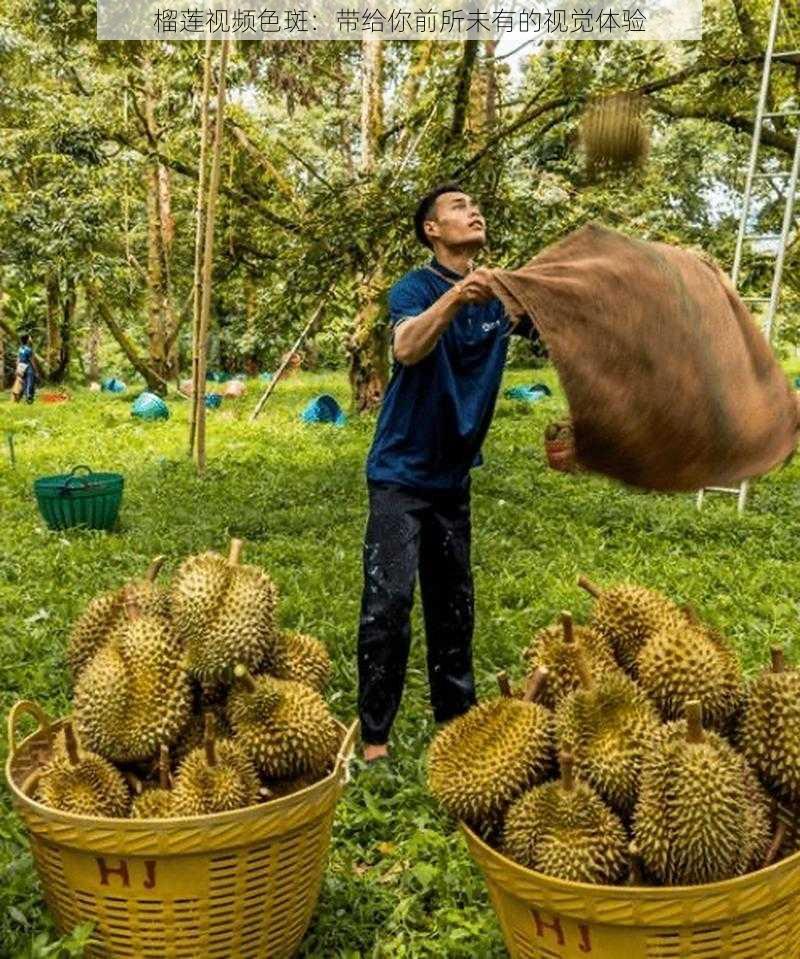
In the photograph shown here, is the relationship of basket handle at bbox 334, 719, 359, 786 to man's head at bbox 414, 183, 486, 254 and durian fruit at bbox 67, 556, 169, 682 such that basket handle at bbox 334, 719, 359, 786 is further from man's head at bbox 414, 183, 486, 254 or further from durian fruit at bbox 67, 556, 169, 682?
man's head at bbox 414, 183, 486, 254

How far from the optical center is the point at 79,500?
21.6 ft

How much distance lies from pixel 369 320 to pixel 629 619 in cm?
767

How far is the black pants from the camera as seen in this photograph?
10.6 feet

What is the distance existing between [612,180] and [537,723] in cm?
636

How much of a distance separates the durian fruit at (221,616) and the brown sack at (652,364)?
2.89 ft

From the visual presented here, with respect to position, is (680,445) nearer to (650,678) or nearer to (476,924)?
(650,678)

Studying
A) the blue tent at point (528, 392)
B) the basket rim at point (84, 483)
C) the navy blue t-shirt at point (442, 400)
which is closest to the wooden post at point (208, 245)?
the basket rim at point (84, 483)

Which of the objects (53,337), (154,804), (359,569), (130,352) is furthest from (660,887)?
(53,337)

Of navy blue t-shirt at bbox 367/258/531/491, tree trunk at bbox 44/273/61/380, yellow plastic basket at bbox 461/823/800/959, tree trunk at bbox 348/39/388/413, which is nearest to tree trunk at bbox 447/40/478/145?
tree trunk at bbox 348/39/388/413

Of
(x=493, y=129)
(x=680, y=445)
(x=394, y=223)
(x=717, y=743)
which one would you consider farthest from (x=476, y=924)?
(x=493, y=129)

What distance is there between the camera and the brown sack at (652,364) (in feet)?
6.57

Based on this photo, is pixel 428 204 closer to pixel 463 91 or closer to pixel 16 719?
pixel 16 719

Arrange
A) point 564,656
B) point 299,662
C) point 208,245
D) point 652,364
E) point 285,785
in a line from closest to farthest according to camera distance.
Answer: point 652,364 < point 564,656 < point 285,785 < point 299,662 < point 208,245

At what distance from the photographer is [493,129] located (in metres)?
7.30
